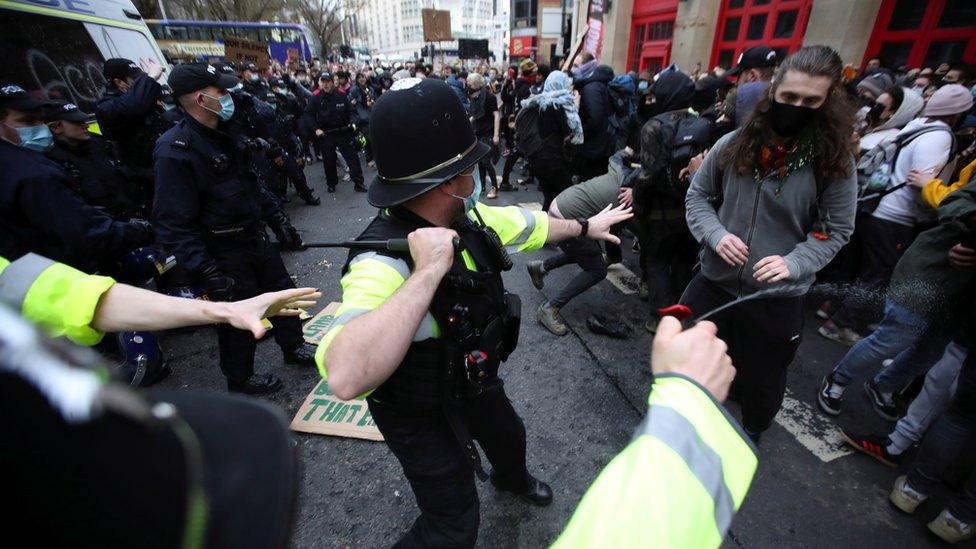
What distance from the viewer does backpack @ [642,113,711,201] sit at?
3.22 metres

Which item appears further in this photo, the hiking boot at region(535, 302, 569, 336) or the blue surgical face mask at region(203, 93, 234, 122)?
the hiking boot at region(535, 302, 569, 336)

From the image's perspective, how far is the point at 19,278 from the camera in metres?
1.06

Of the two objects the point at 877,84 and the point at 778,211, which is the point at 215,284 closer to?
the point at 778,211

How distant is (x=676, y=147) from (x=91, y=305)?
3420 millimetres

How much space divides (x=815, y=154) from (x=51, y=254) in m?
4.13

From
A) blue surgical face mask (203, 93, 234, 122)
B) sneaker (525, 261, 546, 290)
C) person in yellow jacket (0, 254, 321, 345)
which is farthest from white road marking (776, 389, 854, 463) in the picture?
blue surgical face mask (203, 93, 234, 122)

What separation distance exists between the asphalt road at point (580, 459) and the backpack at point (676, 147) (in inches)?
51.0

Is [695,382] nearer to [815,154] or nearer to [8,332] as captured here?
[8,332]

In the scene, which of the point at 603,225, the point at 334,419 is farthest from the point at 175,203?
the point at 603,225

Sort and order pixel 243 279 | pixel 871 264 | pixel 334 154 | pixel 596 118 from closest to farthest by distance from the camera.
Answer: pixel 243 279 → pixel 871 264 → pixel 596 118 → pixel 334 154

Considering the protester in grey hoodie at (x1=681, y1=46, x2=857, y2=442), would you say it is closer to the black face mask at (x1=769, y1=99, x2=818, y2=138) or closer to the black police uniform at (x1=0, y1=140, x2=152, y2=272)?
the black face mask at (x1=769, y1=99, x2=818, y2=138)

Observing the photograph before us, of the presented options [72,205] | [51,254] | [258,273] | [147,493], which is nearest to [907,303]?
[147,493]

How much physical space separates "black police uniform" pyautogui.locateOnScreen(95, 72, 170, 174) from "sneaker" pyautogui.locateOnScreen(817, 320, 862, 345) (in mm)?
6544

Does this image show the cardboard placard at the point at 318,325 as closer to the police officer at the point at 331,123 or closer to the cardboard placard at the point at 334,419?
the cardboard placard at the point at 334,419
